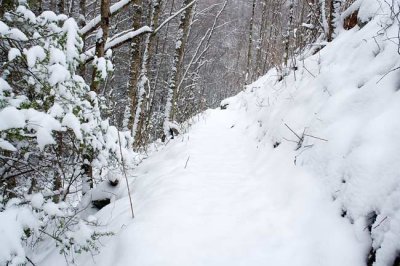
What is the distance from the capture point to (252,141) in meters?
5.46

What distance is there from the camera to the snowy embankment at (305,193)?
216 centimetres

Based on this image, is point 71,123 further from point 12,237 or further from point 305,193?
point 305,193

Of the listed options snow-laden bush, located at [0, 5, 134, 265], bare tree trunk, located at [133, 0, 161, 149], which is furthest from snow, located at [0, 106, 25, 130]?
bare tree trunk, located at [133, 0, 161, 149]

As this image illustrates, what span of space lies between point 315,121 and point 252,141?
2.06 m

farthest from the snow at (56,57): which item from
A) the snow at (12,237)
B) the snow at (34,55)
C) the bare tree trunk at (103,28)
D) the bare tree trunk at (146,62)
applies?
the bare tree trunk at (146,62)

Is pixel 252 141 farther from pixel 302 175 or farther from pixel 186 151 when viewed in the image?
pixel 302 175

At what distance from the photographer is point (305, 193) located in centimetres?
281

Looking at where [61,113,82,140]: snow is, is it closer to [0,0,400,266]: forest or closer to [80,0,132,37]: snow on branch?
[0,0,400,266]: forest

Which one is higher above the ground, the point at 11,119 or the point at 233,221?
the point at 11,119

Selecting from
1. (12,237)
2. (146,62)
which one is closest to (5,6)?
(12,237)

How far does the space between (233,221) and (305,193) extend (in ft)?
2.20

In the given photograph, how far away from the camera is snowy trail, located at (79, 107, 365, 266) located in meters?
2.25

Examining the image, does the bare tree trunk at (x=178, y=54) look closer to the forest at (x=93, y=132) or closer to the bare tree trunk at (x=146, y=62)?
the bare tree trunk at (x=146, y=62)

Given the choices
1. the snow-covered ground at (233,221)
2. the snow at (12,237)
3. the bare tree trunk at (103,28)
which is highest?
the bare tree trunk at (103,28)
